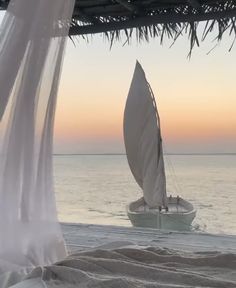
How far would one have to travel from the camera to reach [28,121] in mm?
2010

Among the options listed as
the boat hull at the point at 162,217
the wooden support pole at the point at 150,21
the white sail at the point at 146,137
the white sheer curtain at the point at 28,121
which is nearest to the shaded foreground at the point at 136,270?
the white sheer curtain at the point at 28,121

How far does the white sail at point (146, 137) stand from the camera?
288 inches

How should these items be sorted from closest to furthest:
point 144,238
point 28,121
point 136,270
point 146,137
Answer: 1. point 136,270
2. point 28,121
3. point 144,238
4. point 146,137

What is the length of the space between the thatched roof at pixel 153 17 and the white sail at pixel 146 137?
4523 millimetres

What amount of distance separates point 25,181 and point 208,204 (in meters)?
14.9

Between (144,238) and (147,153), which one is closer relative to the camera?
(144,238)

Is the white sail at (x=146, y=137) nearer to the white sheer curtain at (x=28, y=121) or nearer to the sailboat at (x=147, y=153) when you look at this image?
the sailboat at (x=147, y=153)

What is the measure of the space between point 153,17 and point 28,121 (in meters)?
0.92

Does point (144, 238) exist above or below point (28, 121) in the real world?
below

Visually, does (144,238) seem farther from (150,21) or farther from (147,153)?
(147,153)

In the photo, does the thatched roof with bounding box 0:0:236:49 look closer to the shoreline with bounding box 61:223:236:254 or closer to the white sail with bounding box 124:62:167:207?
the shoreline with bounding box 61:223:236:254

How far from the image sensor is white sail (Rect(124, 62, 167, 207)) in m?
7.32

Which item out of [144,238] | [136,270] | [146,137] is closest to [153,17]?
[136,270]

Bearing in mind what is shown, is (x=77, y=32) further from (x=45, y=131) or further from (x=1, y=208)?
(x=1, y=208)
